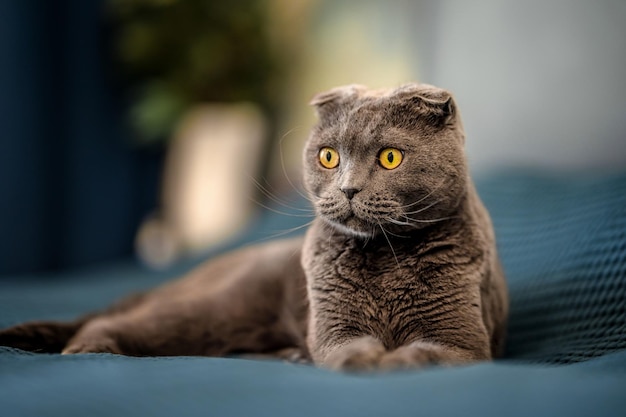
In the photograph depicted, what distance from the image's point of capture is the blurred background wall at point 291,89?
186cm

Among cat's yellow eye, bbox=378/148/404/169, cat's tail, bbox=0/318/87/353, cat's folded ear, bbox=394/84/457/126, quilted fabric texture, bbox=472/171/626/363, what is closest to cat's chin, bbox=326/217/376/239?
cat's yellow eye, bbox=378/148/404/169

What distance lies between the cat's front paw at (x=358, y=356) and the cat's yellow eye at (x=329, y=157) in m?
0.31

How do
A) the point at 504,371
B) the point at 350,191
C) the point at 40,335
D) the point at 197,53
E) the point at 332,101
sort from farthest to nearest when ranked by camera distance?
the point at 197,53 → the point at 40,335 → the point at 332,101 → the point at 350,191 → the point at 504,371

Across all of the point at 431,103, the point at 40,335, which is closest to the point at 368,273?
the point at 431,103

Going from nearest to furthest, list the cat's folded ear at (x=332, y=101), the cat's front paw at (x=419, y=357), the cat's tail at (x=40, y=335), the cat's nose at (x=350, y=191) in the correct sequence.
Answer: the cat's front paw at (x=419, y=357) → the cat's nose at (x=350, y=191) → the cat's folded ear at (x=332, y=101) → the cat's tail at (x=40, y=335)

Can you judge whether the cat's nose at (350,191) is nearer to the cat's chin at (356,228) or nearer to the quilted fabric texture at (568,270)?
the cat's chin at (356,228)

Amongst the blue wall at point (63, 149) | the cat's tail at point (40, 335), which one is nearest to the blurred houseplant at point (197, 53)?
the blue wall at point (63, 149)

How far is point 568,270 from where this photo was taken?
4.39 ft

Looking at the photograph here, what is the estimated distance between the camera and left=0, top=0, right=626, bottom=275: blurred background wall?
6.09ft

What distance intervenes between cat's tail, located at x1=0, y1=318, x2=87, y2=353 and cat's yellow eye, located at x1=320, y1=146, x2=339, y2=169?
672 millimetres

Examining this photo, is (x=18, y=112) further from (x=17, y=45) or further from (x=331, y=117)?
(x=331, y=117)

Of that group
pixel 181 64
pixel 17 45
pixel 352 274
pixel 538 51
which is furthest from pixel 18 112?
pixel 352 274

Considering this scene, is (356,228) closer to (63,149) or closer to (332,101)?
(332,101)

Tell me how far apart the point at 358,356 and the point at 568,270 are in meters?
0.67
